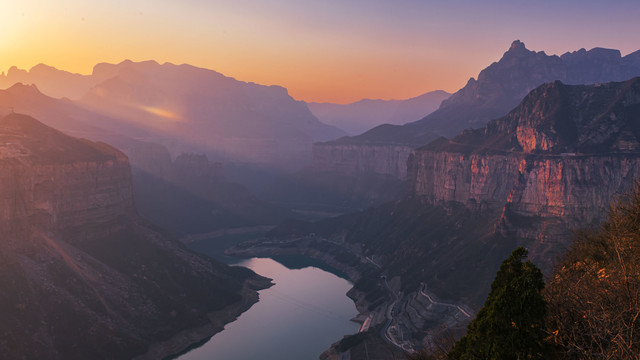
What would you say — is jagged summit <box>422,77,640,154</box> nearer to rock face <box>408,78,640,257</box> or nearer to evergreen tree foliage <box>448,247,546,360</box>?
rock face <box>408,78,640,257</box>

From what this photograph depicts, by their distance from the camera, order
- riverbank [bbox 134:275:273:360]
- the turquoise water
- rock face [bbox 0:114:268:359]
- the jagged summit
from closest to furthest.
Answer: rock face [bbox 0:114:268:359]
riverbank [bbox 134:275:273:360]
the turquoise water
the jagged summit

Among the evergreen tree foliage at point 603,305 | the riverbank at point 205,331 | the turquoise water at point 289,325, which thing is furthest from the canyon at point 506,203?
the evergreen tree foliage at point 603,305

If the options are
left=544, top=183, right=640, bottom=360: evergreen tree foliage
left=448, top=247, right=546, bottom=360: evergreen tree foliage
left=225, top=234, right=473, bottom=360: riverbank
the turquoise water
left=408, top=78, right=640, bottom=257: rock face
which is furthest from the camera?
left=408, top=78, right=640, bottom=257: rock face

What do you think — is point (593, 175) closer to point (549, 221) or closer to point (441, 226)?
point (549, 221)

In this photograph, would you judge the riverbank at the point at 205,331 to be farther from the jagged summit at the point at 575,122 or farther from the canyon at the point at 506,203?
the jagged summit at the point at 575,122

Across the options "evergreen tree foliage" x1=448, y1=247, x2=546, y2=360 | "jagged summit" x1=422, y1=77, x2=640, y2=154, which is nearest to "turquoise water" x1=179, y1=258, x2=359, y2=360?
"jagged summit" x1=422, y1=77, x2=640, y2=154

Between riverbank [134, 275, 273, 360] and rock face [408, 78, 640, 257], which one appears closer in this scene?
riverbank [134, 275, 273, 360]

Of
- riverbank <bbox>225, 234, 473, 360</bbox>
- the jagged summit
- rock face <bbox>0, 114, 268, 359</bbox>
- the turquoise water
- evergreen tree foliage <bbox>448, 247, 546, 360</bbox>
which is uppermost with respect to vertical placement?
the jagged summit
